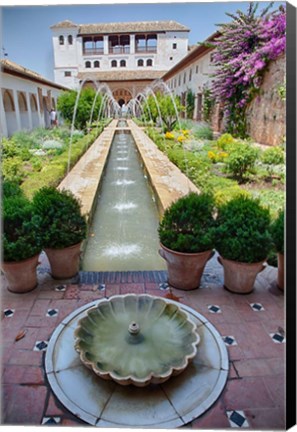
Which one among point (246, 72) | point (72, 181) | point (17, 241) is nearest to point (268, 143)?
point (246, 72)

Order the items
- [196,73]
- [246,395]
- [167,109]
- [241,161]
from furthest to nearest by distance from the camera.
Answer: [196,73] < [167,109] < [241,161] < [246,395]

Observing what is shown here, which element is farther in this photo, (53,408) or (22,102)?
(22,102)

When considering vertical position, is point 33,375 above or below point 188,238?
below

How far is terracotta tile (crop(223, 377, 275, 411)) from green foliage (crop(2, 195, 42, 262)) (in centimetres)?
175

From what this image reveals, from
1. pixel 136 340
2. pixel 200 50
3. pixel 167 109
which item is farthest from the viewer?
pixel 167 109

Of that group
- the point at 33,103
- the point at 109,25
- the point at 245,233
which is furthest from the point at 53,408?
the point at 33,103

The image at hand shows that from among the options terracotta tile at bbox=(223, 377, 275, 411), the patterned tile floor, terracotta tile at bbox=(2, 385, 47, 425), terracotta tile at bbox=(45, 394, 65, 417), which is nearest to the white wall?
the patterned tile floor

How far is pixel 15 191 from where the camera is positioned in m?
3.40

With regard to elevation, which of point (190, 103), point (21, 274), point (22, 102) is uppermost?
point (190, 103)

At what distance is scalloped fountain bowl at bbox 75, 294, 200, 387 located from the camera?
73.0 inches

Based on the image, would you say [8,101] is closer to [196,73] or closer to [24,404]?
[196,73]

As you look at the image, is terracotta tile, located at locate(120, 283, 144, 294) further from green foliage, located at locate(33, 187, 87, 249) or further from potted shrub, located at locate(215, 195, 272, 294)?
potted shrub, located at locate(215, 195, 272, 294)

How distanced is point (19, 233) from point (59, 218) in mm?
348

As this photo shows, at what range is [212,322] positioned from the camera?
97.3 inches
